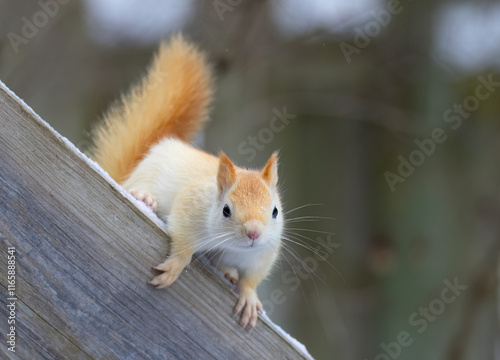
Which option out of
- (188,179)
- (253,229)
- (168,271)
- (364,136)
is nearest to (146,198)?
→ (188,179)

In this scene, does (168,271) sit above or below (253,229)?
below

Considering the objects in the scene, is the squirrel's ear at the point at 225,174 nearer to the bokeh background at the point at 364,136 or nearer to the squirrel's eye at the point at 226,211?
the squirrel's eye at the point at 226,211

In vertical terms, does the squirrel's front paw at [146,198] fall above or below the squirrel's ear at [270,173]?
below

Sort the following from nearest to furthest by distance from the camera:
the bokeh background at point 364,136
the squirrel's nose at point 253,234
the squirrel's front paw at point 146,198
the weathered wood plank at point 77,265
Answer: the weathered wood plank at point 77,265
the squirrel's nose at point 253,234
the squirrel's front paw at point 146,198
the bokeh background at point 364,136

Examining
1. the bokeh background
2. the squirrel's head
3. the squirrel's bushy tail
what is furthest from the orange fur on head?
the bokeh background

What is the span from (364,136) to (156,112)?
199cm

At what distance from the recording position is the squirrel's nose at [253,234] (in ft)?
5.21

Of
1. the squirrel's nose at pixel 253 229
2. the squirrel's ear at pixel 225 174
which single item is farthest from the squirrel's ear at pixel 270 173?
the squirrel's nose at pixel 253 229

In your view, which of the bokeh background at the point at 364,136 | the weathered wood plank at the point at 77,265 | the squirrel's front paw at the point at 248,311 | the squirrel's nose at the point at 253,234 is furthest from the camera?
the bokeh background at the point at 364,136

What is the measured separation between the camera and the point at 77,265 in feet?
3.96

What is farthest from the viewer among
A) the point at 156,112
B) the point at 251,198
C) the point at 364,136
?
the point at 364,136

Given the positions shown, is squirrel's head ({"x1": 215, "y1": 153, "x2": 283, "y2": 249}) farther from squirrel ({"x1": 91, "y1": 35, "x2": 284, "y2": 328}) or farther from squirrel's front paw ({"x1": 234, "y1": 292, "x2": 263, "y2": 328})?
squirrel's front paw ({"x1": 234, "y1": 292, "x2": 263, "y2": 328})

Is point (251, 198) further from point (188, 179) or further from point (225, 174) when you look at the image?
point (188, 179)

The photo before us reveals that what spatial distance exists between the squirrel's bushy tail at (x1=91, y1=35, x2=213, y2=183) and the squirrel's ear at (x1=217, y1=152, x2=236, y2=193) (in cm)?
54
